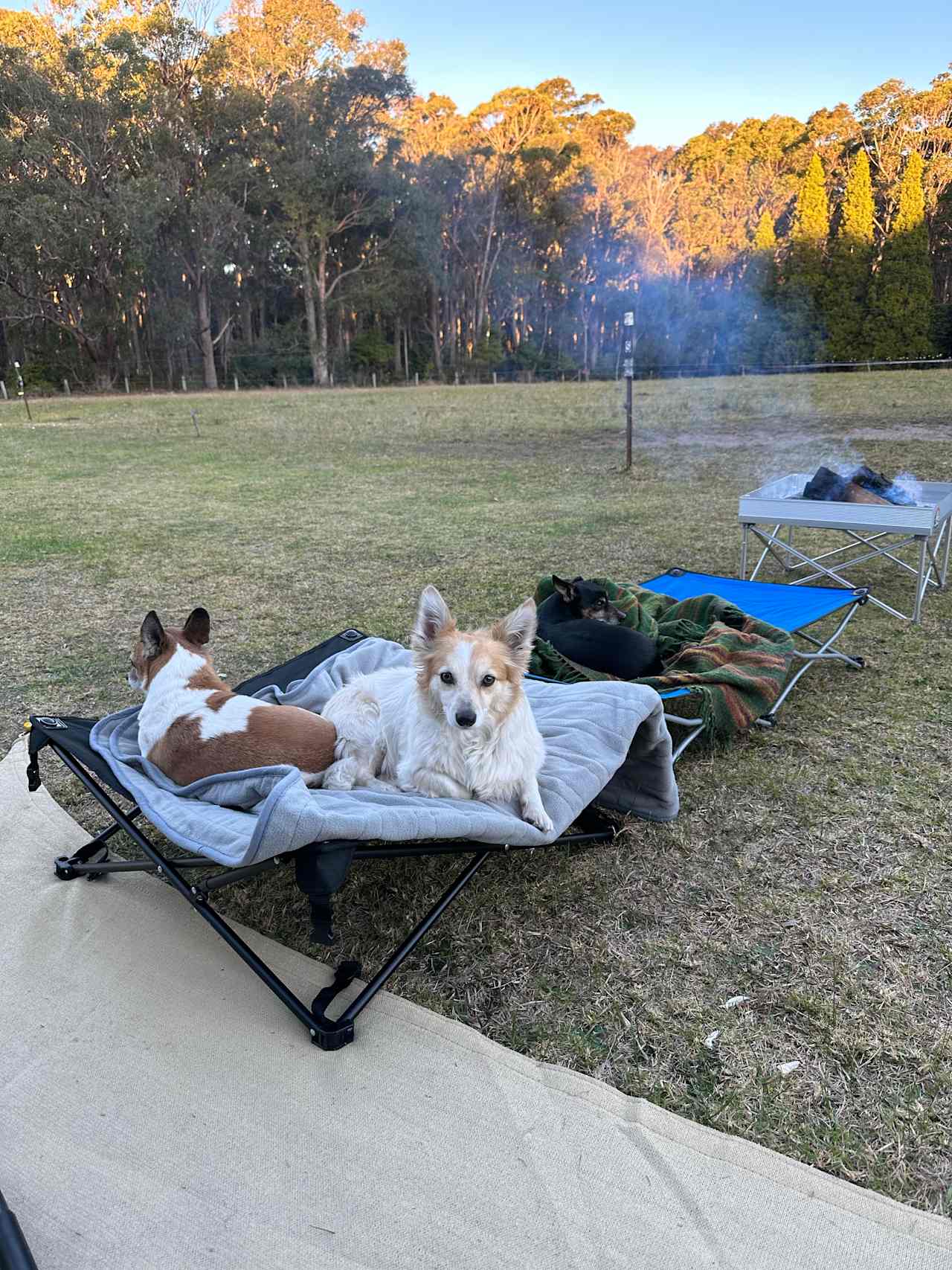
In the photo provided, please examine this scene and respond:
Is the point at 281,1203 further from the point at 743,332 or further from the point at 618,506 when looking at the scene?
the point at 743,332

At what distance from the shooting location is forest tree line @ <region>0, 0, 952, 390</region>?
1075 inches

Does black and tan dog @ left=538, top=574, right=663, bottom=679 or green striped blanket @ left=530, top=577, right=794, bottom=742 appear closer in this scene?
green striped blanket @ left=530, top=577, right=794, bottom=742

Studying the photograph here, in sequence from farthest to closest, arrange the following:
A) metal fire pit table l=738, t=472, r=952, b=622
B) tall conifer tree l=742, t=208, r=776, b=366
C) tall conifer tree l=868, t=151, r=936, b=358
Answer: tall conifer tree l=868, t=151, r=936, b=358 < tall conifer tree l=742, t=208, r=776, b=366 < metal fire pit table l=738, t=472, r=952, b=622

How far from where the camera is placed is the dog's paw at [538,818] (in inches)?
98.2

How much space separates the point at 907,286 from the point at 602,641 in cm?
2896

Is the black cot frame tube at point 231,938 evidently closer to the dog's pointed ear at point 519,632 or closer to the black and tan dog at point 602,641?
the dog's pointed ear at point 519,632

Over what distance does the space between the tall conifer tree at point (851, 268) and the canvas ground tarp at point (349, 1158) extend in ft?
95.2

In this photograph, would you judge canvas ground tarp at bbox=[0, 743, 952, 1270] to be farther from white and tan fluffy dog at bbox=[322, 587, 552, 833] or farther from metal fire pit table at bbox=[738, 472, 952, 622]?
metal fire pit table at bbox=[738, 472, 952, 622]

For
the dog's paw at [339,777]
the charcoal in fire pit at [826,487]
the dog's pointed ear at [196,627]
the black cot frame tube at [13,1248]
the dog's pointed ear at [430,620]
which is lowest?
the black cot frame tube at [13,1248]

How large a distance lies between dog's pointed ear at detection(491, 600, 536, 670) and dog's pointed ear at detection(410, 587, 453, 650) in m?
0.16

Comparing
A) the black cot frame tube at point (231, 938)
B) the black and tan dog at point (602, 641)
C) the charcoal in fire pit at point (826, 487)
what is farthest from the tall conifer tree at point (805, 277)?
the black cot frame tube at point (231, 938)

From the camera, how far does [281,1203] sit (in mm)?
1762

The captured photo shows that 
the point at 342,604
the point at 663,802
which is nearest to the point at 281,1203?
→ the point at 663,802

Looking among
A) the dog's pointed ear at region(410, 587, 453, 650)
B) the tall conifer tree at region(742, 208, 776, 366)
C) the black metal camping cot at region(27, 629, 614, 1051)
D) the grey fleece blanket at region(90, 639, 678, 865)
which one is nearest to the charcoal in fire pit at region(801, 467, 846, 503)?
the grey fleece blanket at region(90, 639, 678, 865)
